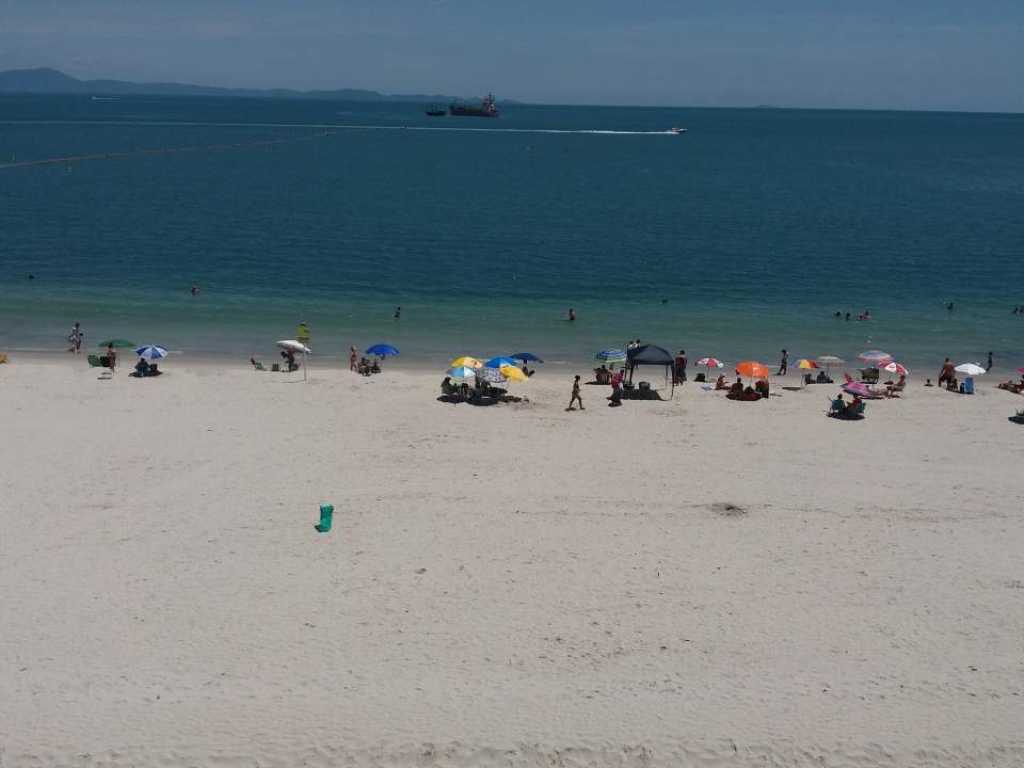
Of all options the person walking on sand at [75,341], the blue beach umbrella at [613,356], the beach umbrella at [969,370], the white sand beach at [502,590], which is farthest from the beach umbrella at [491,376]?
the person walking on sand at [75,341]

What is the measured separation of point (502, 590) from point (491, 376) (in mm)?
11425

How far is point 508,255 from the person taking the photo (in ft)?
181

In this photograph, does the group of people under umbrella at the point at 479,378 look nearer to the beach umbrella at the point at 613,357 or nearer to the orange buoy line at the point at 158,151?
the beach umbrella at the point at 613,357

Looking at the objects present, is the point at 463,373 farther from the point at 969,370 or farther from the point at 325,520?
the point at 969,370

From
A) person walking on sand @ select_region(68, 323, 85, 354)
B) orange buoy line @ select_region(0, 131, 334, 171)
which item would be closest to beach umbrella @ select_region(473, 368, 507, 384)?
person walking on sand @ select_region(68, 323, 85, 354)

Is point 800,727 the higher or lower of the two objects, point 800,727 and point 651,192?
the lower

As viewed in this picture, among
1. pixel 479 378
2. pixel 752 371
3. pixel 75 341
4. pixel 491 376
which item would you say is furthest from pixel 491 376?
pixel 75 341

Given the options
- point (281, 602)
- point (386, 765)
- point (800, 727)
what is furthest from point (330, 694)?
point (800, 727)

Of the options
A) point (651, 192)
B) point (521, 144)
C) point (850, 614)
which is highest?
point (521, 144)

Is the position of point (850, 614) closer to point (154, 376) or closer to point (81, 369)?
point (154, 376)

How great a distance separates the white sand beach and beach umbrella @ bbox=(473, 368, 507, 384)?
4.09ft

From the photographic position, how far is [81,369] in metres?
30.5

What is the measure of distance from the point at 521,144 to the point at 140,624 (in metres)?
134

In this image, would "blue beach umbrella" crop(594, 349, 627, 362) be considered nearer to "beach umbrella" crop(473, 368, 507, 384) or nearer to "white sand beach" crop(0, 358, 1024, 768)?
"beach umbrella" crop(473, 368, 507, 384)
